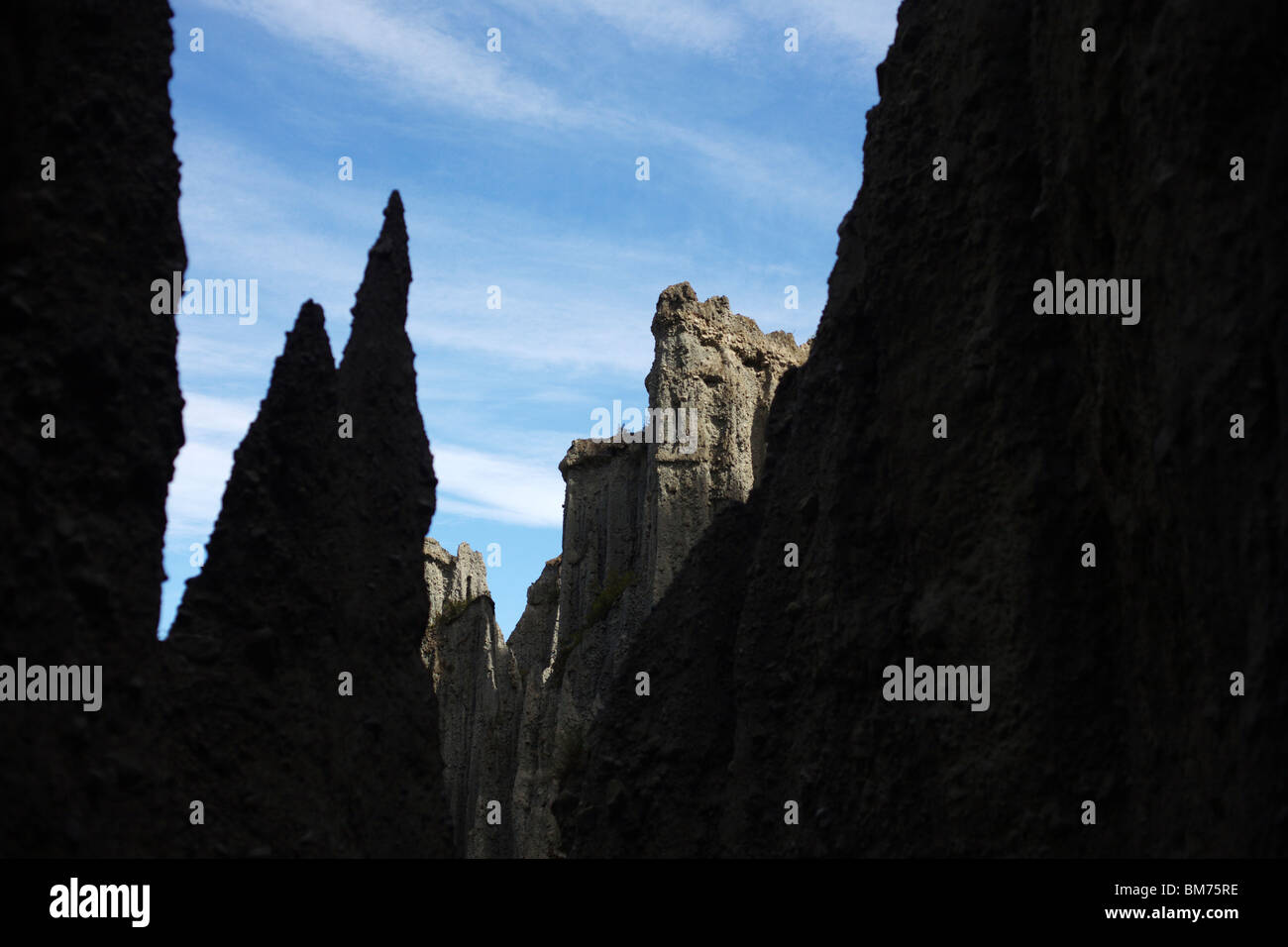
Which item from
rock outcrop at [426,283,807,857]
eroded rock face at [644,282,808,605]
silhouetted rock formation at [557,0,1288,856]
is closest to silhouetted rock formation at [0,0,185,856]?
silhouetted rock formation at [557,0,1288,856]

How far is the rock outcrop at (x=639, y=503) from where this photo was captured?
36938 mm

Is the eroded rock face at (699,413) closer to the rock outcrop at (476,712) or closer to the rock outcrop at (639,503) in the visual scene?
the rock outcrop at (639,503)

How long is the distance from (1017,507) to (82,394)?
937 cm

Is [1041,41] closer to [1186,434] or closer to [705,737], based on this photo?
[1186,434]

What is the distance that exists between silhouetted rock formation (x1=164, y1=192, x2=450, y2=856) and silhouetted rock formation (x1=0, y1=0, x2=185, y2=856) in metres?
1.94

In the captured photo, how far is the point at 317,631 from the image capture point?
48.5ft

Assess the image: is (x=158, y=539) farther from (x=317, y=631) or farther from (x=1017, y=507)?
(x=1017, y=507)

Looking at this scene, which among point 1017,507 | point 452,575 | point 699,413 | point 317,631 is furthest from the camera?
point 452,575

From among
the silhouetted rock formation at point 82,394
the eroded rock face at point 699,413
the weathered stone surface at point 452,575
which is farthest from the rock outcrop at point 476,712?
the silhouetted rock formation at point 82,394

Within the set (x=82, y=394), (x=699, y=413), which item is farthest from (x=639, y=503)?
(x=82, y=394)

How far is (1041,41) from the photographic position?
1467 centimetres

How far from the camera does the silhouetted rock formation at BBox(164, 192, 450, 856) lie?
13.5 m
